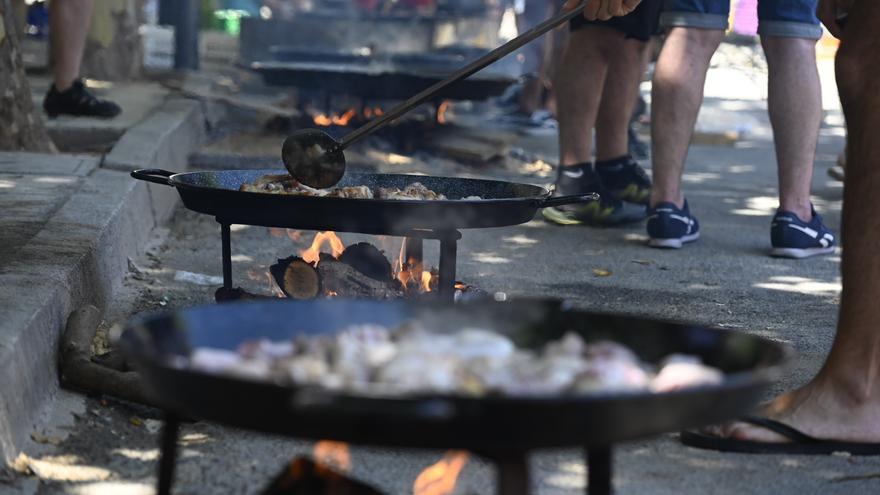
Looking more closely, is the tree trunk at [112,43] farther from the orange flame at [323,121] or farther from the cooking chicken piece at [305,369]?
the cooking chicken piece at [305,369]

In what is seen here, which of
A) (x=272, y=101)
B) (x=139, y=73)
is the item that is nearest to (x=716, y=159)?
(x=272, y=101)

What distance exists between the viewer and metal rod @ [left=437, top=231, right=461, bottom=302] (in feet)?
11.2

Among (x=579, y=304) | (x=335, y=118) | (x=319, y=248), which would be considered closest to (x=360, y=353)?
(x=319, y=248)

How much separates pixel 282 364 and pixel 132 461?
1.16 m

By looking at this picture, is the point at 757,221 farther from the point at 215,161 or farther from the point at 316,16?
the point at 316,16

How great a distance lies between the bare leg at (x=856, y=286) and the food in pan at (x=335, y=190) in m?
1.16

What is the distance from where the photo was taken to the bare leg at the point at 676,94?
217 inches

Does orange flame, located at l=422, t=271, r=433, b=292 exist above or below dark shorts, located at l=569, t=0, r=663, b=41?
below

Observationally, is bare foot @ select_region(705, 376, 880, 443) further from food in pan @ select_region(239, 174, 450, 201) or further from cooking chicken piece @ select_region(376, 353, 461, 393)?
cooking chicken piece @ select_region(376, 353, 461, 393)

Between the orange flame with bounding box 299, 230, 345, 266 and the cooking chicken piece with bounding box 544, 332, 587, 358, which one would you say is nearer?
the cooking chicken piece with bounding box 544, 332, 587, 358

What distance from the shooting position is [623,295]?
470 cm

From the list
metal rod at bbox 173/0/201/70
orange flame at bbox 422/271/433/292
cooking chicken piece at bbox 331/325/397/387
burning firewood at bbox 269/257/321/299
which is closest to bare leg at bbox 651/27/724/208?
orange flame at bbox 422/271/433/292

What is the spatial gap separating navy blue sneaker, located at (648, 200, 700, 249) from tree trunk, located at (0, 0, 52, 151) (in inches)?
122

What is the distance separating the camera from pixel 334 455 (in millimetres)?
2775
